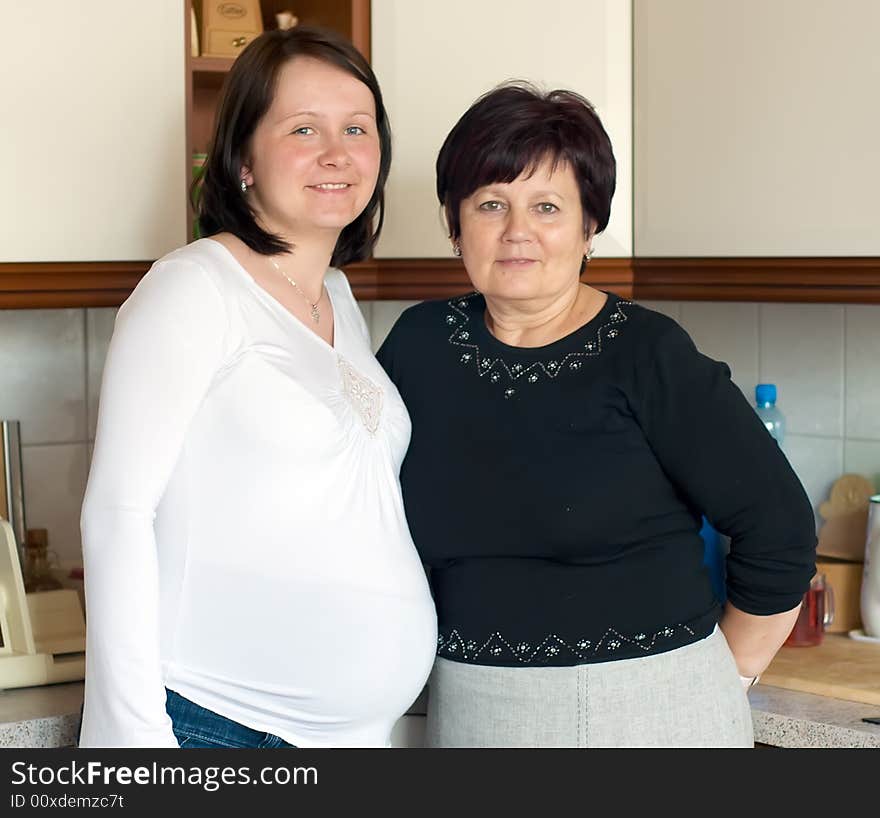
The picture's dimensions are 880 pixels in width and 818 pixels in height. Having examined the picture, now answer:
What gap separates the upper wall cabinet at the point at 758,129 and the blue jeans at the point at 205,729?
0.92 m

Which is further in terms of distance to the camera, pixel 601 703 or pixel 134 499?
pixel 601 703

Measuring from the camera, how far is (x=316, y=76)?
1.49 m

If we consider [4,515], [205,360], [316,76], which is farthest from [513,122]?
[4,515]

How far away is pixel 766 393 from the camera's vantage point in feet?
7.13

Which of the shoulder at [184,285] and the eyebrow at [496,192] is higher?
the eyebrow at [496,192]

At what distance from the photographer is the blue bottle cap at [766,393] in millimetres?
2172

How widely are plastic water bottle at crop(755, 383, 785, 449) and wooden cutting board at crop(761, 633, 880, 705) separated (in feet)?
1.18

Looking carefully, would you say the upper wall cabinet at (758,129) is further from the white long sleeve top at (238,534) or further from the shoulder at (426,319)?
the white long sleeve top at (238,534)

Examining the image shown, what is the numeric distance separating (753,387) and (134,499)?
128 cm

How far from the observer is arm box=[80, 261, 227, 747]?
129 cm

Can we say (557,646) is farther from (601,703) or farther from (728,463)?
(728,463)

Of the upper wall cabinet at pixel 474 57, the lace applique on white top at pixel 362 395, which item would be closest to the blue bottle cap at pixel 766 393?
the upper wall cabinet at pixel 474 57

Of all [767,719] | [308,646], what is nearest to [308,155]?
[308,646]

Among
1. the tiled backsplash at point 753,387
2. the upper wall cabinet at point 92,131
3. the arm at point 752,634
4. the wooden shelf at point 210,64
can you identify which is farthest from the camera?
the tiled backsplash at point 753,387
